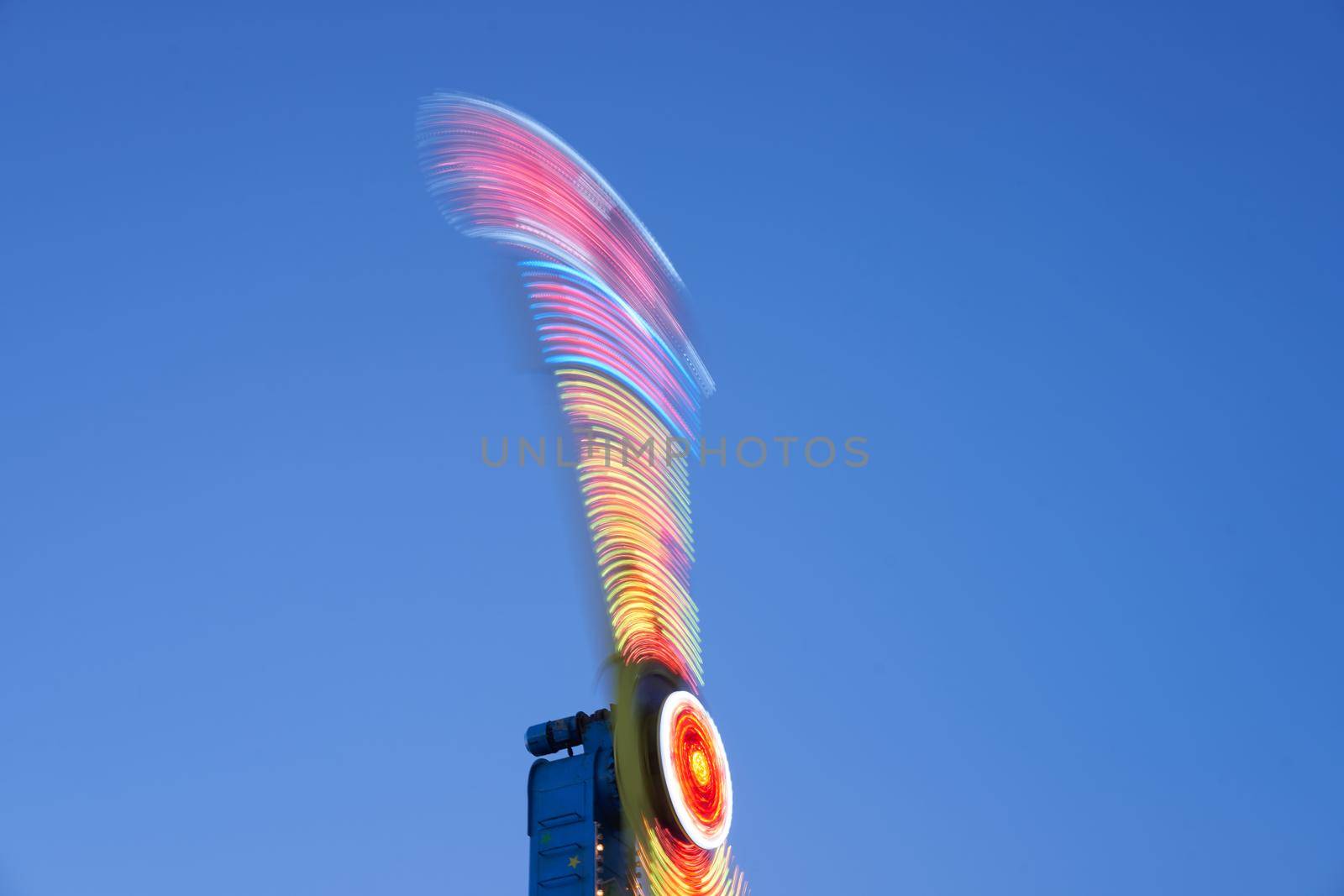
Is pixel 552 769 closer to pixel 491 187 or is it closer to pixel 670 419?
pixel 670 419

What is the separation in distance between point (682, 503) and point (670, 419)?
117cm

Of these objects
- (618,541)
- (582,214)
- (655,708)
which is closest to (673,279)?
(582,214)

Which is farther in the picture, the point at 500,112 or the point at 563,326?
the point at 500,112

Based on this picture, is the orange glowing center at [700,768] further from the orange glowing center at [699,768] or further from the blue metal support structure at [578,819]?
the blue metal support structure at [578,819]

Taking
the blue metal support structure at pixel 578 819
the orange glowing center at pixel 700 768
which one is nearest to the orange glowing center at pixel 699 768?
the orange glowing center at pixel 700 768

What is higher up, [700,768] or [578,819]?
[700,768]

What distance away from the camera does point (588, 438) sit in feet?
59.3

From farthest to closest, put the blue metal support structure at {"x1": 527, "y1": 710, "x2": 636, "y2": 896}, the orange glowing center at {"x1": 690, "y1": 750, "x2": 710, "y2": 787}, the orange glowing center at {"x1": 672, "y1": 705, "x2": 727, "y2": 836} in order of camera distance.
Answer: the orange glowing center at {"x1": 690, "y1": 750, "x2": 710, "y2": 787} < the orange glowing center at {"x1": 672, "y1": 705, "x2": 727, "y2": 836} < the blue metal support structure at {"x1": 527, "y1": 710, "x2": 636, "y2": 896}

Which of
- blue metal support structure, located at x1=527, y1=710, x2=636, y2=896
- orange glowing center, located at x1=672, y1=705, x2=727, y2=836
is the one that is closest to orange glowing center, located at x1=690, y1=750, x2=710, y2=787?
orange glowing center, located at x1=672, y1=705, x2=727, y2=836

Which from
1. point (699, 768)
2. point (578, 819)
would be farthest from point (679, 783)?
point (578, 819)

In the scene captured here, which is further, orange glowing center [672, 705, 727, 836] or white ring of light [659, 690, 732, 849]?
orange glowing center [672, 705, 727, 836]

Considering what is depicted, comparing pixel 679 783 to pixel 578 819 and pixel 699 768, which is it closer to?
pixel 699 768

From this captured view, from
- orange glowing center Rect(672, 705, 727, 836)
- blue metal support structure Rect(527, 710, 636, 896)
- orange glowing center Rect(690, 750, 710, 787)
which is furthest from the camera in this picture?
orange glowing center Rect(690, 750, 710, 787)

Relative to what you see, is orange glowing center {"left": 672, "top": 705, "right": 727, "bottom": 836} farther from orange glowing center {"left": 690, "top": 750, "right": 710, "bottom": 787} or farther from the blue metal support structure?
the blue metal support structure
